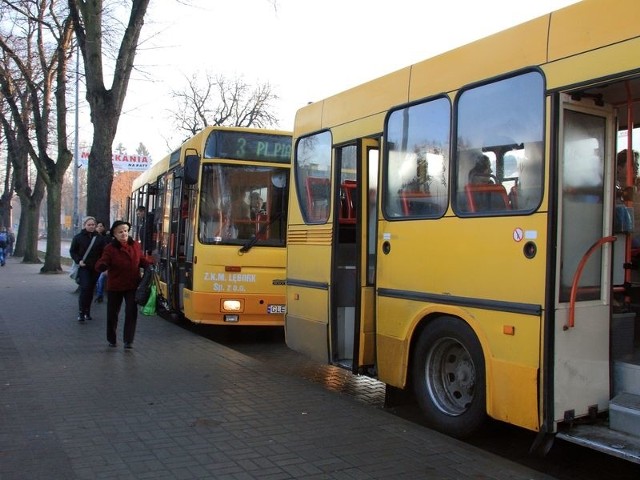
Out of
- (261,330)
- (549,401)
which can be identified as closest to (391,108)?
(549,401)

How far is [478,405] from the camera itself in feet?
16.0

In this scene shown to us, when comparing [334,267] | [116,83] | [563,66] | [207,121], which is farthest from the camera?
[207,121]

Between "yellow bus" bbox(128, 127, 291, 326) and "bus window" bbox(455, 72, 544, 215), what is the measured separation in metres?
5.13

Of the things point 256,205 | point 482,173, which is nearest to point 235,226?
point 256,205

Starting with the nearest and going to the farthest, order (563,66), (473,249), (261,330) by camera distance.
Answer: (563,66), (473,249), (261,330)

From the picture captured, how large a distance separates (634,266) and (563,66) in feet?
5.97

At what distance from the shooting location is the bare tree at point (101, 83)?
49.9ft

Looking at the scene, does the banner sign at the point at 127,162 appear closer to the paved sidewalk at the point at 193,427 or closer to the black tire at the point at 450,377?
the paved sidewalk at the point at 193,427

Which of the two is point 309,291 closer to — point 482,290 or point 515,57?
point 482,290

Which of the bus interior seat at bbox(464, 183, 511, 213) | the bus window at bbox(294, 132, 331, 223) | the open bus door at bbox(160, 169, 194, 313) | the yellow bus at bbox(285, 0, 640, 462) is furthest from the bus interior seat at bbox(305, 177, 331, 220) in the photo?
the open bus door at bbox(160, 169, 194, 313)

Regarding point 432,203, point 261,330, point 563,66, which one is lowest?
point 261,330

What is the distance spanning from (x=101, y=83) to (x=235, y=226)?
792cm

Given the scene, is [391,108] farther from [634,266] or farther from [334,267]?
[634,266]

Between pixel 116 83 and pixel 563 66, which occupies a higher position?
pixel 116 83
